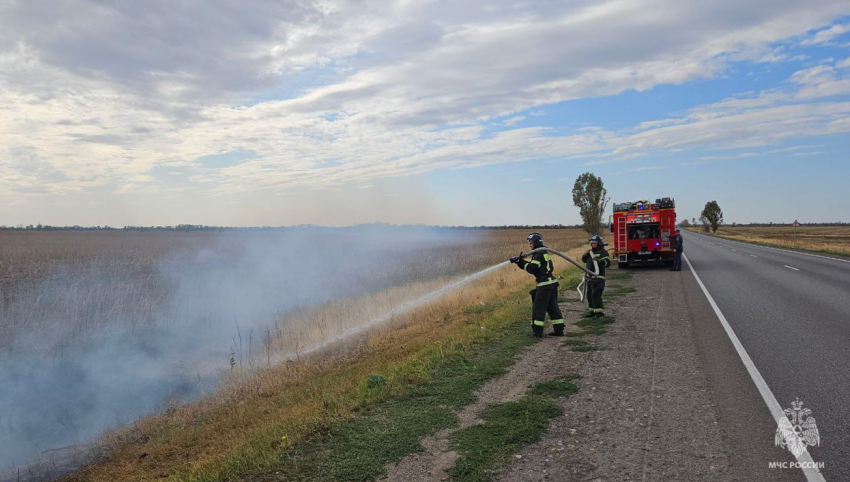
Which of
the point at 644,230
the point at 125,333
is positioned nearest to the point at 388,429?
the point at 125,333

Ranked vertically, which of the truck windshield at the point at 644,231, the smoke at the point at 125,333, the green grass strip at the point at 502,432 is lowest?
the smoke at the point at 125,333

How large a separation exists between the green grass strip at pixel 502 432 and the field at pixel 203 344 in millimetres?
1622

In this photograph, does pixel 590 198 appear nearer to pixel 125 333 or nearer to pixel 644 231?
pixel 644 231

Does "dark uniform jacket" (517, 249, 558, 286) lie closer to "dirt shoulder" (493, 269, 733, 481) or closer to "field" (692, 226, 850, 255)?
"dirt shoulder" (493, 269, 733, 481)

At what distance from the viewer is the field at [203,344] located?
6.98m

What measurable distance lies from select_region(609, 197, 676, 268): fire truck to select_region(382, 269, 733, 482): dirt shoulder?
13.6 meters

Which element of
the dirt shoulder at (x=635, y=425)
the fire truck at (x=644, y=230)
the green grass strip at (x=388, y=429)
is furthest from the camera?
the fire truck at (x=644, y=230)

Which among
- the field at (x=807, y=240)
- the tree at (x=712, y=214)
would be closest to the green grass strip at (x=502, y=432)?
the field at (x=807, y=240)

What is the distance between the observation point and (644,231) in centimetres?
2172

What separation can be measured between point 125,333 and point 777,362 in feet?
48.1

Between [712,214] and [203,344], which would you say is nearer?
[203,344]

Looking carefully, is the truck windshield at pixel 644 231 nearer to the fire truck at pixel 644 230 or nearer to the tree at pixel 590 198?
the fire truck at pixel 644 230

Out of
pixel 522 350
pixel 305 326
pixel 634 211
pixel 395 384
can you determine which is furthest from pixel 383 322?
pixel 634 211

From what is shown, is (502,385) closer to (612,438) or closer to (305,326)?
(612,438)
